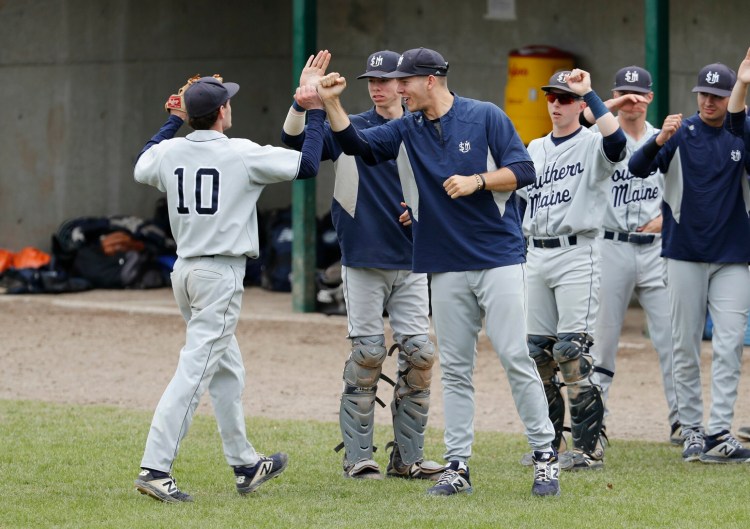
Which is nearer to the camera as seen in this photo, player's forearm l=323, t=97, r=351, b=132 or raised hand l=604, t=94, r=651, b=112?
player's forearm l=323, t=97, r=351, b=132

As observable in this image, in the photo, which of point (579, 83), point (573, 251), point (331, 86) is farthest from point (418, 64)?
point (573, 251)

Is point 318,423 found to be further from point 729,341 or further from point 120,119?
point 120,119

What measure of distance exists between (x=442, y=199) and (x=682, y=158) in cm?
170

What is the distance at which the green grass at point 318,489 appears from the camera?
18.4 ft

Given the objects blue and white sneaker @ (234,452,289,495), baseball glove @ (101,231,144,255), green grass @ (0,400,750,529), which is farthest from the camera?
baseball glove @ (101,231,144,255)

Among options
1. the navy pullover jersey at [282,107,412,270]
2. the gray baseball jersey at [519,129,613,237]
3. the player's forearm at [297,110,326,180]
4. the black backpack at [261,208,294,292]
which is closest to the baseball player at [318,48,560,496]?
the player's forearm at [297,110,326,180]

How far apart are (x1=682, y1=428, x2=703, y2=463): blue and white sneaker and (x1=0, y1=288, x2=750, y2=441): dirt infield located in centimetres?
70

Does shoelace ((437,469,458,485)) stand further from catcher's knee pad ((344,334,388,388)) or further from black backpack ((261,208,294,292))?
black backpack ((261,208,294,292))

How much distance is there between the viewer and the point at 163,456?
5867 millimetres

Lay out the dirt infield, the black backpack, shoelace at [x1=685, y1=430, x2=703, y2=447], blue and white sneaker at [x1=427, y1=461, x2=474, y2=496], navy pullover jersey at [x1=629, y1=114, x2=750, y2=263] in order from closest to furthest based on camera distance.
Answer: blue and white sneaker at [x1=427, y1=461, x2=474, y2=496], navy pullover jersey at [x1=629, y1=114, x2=750, y2=263], shoelace at [x1=685, y1=430, x2=703, y2=447], the dirt infield, the black backpack

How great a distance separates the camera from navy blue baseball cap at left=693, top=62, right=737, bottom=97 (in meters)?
6.96

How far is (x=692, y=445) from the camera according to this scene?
714 centimetres

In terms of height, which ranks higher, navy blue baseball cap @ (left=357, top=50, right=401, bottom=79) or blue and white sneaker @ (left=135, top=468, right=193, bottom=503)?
navy blue baseball cap @ (left=357, top=50, right=401, bottom=79)

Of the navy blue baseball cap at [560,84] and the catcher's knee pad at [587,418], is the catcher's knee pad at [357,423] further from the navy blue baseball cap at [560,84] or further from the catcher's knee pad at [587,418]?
the navy blue baseball cap at [560,84]
